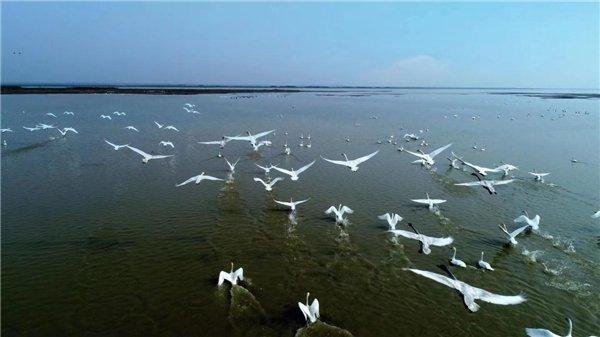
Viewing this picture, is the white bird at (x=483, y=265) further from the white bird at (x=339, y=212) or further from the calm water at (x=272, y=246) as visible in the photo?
the white bird at (x=339, y=212)

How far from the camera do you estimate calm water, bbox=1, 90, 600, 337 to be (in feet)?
39.9

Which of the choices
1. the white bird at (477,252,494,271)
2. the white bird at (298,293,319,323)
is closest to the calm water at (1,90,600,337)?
the white bird at (477,252,494,271)

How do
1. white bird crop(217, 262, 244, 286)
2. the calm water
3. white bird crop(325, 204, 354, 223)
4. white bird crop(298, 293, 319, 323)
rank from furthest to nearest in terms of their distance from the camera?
white bird crop(325, 204, 354, 223)
white bird crop(217, 262, 244, 286)
the calm water
white bird crop(298, 293, 319, 323)

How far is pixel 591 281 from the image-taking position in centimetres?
1434

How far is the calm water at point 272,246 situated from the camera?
1216 cm

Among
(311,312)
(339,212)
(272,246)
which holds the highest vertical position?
(339,212)

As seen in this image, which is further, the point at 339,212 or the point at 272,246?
the point at 339,212

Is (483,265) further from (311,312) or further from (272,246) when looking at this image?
(272,246)

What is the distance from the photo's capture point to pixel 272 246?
16.4 metres

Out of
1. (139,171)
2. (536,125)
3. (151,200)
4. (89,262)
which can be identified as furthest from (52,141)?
(536,125)

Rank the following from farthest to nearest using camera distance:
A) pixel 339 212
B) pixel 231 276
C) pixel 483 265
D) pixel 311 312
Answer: pixel 339 212 → pixel 483 265 → pixel 231 276 → pixel 311 312

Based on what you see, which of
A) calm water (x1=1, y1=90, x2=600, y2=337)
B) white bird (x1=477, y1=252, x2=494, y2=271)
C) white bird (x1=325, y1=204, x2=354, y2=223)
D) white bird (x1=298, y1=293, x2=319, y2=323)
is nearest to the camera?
white bird (x1=298, y1=293, x2=319, y2=323)

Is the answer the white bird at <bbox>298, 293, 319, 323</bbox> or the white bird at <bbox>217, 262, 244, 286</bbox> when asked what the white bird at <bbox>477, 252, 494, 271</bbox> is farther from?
the white bird at <bbox>217, 262, 244, 286</bbox>

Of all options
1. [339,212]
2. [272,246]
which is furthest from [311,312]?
[339,212]
